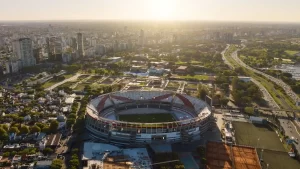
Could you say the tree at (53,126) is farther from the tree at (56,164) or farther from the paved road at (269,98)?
the paved road at (269,98)

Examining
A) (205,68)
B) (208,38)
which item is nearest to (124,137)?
(205,68)

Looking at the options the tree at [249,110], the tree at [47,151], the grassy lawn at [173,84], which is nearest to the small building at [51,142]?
the tree at [47,151]

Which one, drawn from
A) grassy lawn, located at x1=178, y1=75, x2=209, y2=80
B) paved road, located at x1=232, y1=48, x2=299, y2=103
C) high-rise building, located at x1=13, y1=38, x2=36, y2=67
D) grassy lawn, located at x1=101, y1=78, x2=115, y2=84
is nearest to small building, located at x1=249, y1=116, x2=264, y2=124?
paved road, located at x1=232, y1=48, x2=299, y2=103

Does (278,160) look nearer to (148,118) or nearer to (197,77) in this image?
(148,118)

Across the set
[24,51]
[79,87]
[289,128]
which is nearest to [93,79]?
[79,87]

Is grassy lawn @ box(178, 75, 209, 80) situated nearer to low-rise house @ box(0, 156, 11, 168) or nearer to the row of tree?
the row of tree

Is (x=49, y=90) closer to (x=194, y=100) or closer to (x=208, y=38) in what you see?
(x=194, y=100)
